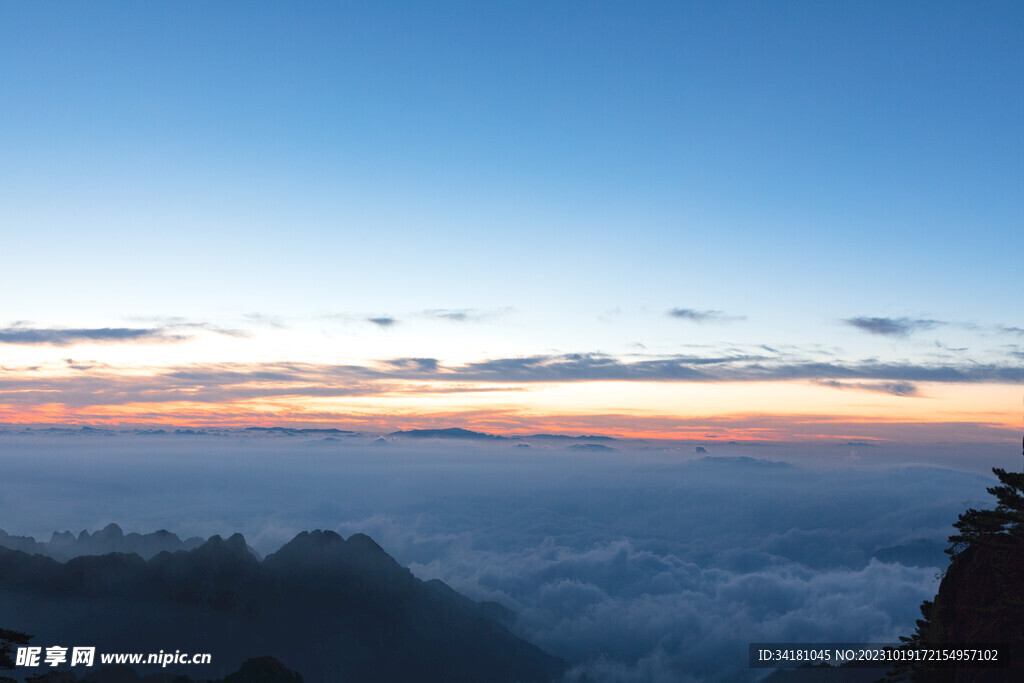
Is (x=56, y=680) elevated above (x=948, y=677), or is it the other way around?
(x=948, y=677)

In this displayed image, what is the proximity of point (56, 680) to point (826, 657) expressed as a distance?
191 metres

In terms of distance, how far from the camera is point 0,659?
1013 inches

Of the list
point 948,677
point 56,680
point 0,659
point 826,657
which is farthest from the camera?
point 56,680

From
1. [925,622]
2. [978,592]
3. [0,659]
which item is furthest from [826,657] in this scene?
[0,659]

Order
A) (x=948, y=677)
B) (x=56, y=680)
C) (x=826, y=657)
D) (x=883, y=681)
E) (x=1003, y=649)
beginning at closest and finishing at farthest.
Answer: (x=1003, y=649)
(x=948, y=677)
(x=883, y=681)
(x=826, y=657)
(x=56, y=680)

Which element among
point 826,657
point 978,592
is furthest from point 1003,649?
point 826,657

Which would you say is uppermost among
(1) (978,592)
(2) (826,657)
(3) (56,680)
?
(1) (978,592)

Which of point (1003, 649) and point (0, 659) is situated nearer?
point (0, 659)

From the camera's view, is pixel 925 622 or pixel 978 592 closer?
pixel 978 592

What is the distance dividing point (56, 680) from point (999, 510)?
214m

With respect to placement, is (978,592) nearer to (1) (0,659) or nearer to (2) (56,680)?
(1) (0,659)

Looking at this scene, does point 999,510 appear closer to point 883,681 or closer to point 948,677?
point 948,677

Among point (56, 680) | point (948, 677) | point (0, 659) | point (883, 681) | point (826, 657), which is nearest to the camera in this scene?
point (0, 659)

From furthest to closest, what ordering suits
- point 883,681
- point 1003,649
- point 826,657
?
point 826,657 < point 883,681 < point 1003,649
